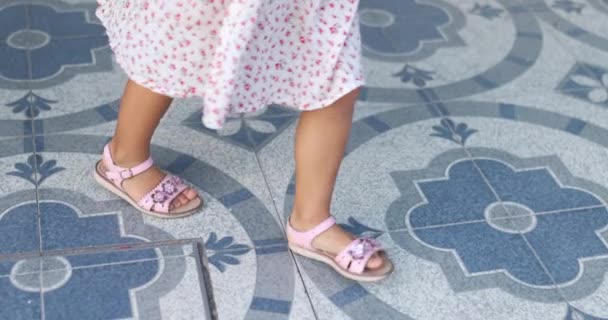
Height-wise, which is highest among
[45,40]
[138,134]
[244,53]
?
[244,53]

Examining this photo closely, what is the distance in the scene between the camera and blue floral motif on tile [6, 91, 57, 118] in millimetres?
2254

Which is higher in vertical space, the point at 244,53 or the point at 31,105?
the point at 244,53

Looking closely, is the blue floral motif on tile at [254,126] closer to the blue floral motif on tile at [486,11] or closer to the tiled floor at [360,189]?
the tiled floor at [360,189]

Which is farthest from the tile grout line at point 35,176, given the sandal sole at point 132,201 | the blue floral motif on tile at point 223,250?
the blue floral motif on tile at point 223,250

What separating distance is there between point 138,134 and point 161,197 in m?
0.14

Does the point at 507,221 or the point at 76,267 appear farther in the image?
the point at 507,221

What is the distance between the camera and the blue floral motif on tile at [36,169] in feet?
6.65

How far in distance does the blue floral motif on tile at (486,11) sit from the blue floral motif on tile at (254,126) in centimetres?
86

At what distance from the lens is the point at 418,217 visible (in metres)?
2.01

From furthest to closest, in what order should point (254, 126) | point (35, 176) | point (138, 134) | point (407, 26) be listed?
1. point (407, 26)
2. point (254, 126)
3. point (35, 176)
4. point (138, 134)

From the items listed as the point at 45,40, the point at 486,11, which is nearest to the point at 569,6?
the point at 486,11

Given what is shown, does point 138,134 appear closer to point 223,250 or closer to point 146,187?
point 146,187

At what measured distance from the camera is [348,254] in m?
1.84

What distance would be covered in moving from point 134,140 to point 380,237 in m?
0.55
